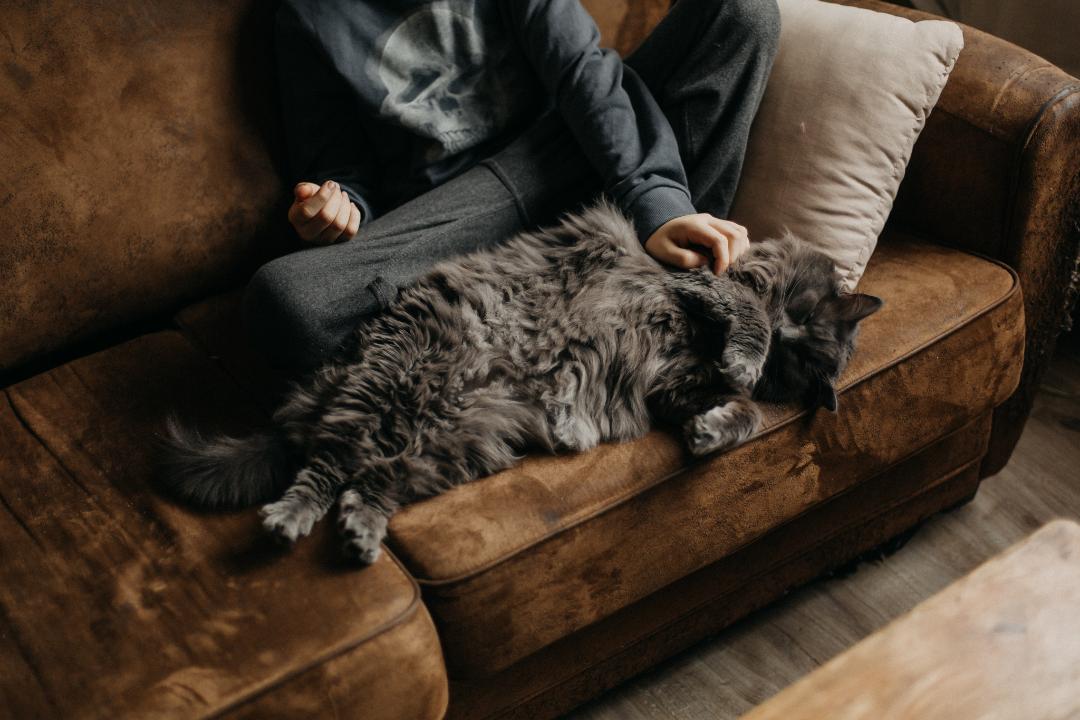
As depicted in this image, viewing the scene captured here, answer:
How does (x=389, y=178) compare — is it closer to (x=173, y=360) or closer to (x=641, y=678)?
(x=173, y=360)

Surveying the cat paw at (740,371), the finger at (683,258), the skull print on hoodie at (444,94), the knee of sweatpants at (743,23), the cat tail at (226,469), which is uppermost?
the knee of sweatpants at (743,23)

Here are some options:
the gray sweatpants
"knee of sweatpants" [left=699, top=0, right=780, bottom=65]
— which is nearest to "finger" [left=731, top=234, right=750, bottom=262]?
the gray sweatpants

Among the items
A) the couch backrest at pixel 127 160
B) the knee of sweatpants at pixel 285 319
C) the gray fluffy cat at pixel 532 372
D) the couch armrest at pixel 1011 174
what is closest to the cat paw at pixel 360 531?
the gray fluffy cat at pixel 532 372

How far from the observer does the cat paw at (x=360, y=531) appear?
108cm

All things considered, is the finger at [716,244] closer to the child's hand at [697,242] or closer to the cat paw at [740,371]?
the child's hand at [697,242]

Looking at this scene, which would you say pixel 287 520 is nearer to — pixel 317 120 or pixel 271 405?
pixel 271 405

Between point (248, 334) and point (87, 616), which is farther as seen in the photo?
point (248, 334)

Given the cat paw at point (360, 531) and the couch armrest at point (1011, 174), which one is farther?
the couch armrest at point (1011, 174)

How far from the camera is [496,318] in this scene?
1.28m

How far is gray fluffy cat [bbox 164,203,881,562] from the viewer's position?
1.18m

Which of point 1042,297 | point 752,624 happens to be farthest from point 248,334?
point 1042,297

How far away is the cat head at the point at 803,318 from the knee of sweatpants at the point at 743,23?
34 cm

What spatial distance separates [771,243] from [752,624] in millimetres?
689

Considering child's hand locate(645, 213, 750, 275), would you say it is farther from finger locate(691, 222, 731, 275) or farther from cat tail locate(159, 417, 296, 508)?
cat tail locate(159, 417, 296, 508)
